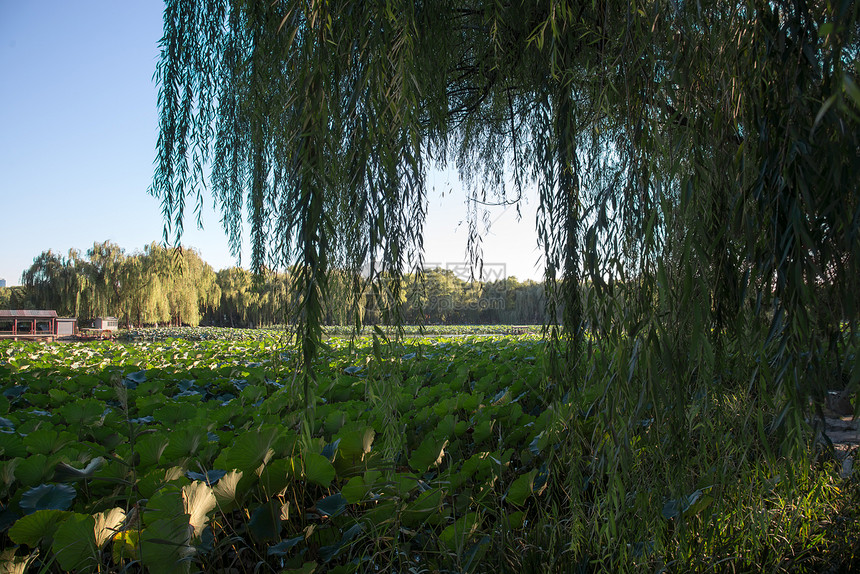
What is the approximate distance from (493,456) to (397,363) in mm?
673

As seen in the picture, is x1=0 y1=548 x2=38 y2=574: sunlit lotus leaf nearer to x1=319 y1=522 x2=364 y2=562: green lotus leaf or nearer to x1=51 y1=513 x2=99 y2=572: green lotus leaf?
x1=51 y1=513 x2=99 y2=572: green lotus leaf

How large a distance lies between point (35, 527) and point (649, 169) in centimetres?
155

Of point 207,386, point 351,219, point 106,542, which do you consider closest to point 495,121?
point 351,219

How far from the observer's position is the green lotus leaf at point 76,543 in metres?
1.03

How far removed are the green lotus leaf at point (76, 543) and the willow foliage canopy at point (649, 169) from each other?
0.68 meters

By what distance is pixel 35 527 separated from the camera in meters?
1.10

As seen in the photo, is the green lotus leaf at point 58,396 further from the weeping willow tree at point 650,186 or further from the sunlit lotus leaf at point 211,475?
the weeping willow tree at point 650,186

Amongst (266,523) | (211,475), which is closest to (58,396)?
(211,475)

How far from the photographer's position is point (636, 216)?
3.50 feet

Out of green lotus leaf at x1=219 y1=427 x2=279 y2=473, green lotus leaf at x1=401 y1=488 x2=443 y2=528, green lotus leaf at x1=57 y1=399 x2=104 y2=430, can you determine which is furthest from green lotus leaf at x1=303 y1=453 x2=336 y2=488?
green lotus leaf at x1=57 y1=399 x2=104 y2=430

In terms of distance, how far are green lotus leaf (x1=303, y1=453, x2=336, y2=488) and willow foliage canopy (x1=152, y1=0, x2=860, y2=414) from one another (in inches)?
21.8

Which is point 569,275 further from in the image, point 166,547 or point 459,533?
point 166,547

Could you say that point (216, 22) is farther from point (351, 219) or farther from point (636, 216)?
point (636, 216)

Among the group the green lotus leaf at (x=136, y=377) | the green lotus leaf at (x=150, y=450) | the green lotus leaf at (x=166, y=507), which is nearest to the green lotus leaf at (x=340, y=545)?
the green lotus leaf at (x=166, y=507)
